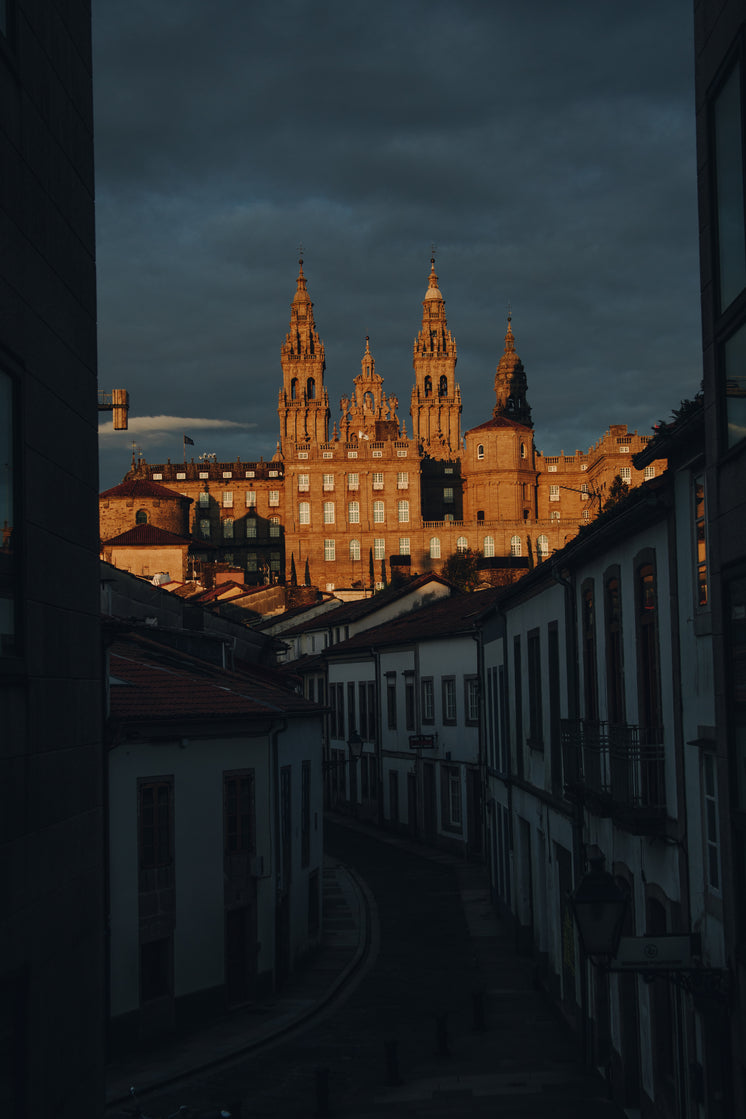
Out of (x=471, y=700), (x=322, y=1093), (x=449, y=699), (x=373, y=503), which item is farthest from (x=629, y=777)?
(x=373, y=503)

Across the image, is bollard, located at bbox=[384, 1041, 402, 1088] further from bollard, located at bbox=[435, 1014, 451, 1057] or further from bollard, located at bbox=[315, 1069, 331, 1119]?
bollard, located at bbox=[315, 1069, 331, 1119]

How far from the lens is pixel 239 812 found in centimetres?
2334

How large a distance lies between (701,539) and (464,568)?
108770 mm

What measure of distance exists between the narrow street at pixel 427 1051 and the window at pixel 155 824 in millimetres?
3535

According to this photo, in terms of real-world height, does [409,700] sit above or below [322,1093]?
above

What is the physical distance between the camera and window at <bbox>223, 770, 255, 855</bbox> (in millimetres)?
22984

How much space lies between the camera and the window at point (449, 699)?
41438mm

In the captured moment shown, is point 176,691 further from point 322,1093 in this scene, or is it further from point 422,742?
point 422,742

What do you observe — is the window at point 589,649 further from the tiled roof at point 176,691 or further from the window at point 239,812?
the window at point 239,812

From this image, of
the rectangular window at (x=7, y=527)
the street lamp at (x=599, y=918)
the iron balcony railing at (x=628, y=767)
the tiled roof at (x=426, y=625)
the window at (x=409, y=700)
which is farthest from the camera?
the window at (x=409, y=700)

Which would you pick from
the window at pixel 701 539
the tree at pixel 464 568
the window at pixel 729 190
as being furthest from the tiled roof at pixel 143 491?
the window at pixel 729 190

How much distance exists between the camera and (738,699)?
839cm

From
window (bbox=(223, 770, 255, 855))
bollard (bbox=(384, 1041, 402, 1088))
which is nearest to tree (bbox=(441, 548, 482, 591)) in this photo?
window (bbox=(223, 770, 255, 855))

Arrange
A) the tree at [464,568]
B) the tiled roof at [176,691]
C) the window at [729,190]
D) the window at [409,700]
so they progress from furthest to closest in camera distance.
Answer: the tree at [464,568] → the window at [409,700] → the tiled roof at [176,691] → the window at [729,190]
